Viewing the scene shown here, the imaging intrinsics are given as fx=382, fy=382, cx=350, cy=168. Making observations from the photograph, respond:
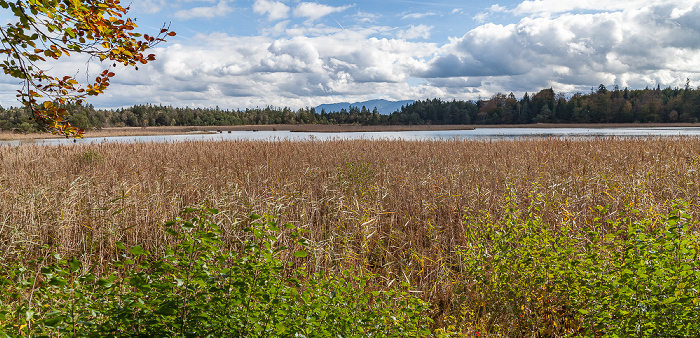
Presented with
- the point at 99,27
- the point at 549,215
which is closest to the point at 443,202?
the point at 549,215

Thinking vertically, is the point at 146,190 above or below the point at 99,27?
below

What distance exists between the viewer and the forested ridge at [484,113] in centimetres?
7831

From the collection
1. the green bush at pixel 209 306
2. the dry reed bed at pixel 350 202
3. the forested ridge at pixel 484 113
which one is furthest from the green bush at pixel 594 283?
the forested ridge at pixel 484 113

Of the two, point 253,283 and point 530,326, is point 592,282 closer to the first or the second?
point 530,326

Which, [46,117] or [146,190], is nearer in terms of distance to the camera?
[46,117]

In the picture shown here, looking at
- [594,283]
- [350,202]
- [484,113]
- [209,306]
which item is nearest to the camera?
[209,306]

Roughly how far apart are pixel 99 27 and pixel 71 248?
2895 mm

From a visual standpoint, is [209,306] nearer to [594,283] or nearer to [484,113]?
[594,283]

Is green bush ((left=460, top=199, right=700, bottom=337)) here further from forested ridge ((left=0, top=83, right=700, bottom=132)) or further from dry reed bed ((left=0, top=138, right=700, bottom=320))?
forested ridge ((left=0, top=83, right=700, bottom=132))

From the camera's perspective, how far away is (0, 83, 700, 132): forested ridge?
7831cm

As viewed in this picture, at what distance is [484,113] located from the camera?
102 m

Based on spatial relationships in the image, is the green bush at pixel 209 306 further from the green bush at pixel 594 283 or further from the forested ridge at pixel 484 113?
the forested ridge at pixel 484 113

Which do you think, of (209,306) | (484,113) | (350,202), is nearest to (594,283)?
(209,306)

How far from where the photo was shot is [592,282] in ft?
8.80
